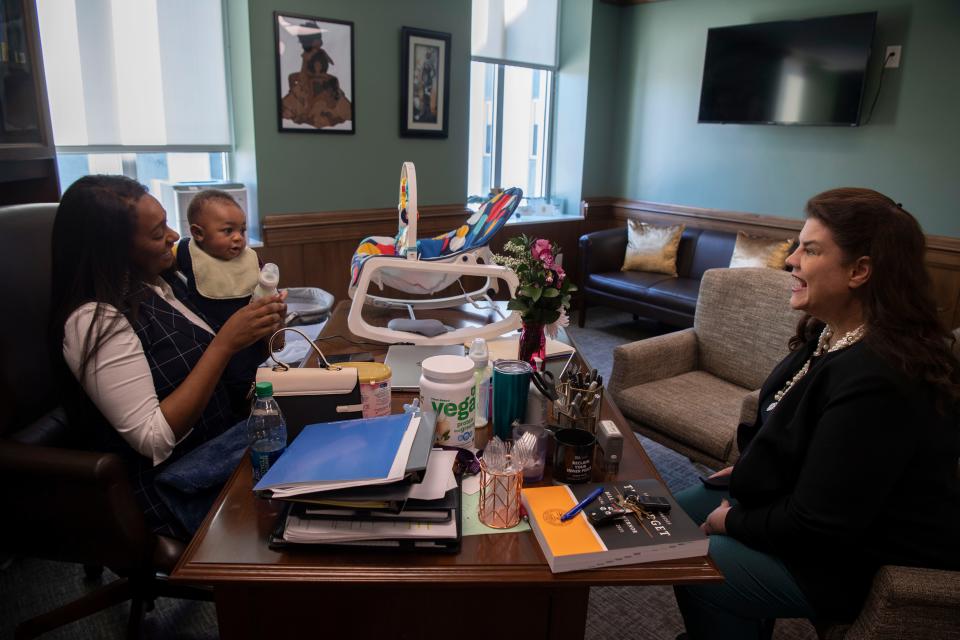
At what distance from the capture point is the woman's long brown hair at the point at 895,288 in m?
1.12

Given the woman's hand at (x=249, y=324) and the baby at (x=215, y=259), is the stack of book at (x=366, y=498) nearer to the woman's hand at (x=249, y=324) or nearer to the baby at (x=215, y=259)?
the woman's hand at (x=249, y=324)

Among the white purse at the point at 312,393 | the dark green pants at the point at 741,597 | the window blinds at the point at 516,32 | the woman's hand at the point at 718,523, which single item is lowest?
the dark green pants at the point at 741,597

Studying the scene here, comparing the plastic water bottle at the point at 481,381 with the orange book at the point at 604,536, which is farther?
the plastic water bottle at the point at 481,381

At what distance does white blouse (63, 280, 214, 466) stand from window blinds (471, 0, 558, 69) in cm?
400

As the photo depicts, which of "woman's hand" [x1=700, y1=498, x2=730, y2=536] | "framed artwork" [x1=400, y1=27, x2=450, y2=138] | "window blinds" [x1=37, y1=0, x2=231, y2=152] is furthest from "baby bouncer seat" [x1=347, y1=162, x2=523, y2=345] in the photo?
"framed artwork" [x1=400, y1=27, x2=450, y2=138]

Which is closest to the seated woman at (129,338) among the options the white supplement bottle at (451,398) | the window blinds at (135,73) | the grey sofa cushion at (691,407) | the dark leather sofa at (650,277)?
the white supplement bottle at (451,398)

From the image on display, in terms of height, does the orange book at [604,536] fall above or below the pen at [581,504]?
below

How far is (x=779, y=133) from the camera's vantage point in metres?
4.32

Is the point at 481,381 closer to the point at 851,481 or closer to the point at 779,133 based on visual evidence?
the point at 851,481

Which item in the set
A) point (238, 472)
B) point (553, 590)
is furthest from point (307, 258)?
point (553, 590)

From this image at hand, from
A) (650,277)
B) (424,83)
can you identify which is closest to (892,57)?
(650,277)

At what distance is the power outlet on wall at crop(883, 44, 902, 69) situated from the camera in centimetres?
370

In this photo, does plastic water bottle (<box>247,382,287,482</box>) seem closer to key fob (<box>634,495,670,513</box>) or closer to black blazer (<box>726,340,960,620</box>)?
key fob (<box>634,495,670,513</box>)

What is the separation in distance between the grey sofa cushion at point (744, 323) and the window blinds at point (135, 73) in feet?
9.10
